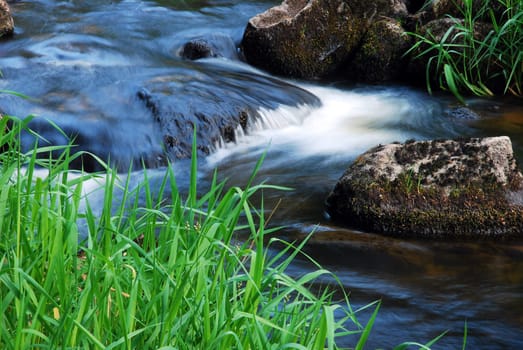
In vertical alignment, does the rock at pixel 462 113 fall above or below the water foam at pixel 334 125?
above

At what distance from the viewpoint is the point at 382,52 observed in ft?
24.8

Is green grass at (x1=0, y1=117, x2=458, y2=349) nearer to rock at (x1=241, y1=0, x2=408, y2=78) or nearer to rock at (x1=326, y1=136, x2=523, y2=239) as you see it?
rock at (x1=326, y1=136, x2=523, y2=239)

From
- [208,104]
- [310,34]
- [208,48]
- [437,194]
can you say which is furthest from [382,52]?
[437,194]

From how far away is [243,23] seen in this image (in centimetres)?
871

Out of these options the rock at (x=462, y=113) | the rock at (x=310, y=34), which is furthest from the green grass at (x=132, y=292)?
the rock at (x=310, y=34)

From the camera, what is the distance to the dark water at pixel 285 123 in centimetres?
363

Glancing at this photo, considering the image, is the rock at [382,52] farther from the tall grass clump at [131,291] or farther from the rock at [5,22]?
the tall grass clump at [131,291]

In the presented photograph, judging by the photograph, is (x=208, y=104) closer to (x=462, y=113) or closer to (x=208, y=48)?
(x=208, y=48)

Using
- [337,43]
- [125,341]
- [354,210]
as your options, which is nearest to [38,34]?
Result: [337,43]

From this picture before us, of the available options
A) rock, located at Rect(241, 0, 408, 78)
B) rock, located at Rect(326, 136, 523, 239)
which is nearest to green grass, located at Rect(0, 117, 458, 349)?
rock, located at Rect(326, 136, 523, 239)

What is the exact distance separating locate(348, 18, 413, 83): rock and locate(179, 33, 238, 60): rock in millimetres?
1289

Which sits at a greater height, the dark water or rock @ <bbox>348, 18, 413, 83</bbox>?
rock @ <bbox>348, 18, 413, 83</bbox>

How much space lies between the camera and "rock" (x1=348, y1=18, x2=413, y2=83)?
7.50m

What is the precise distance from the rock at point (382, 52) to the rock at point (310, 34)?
0.17 metres
